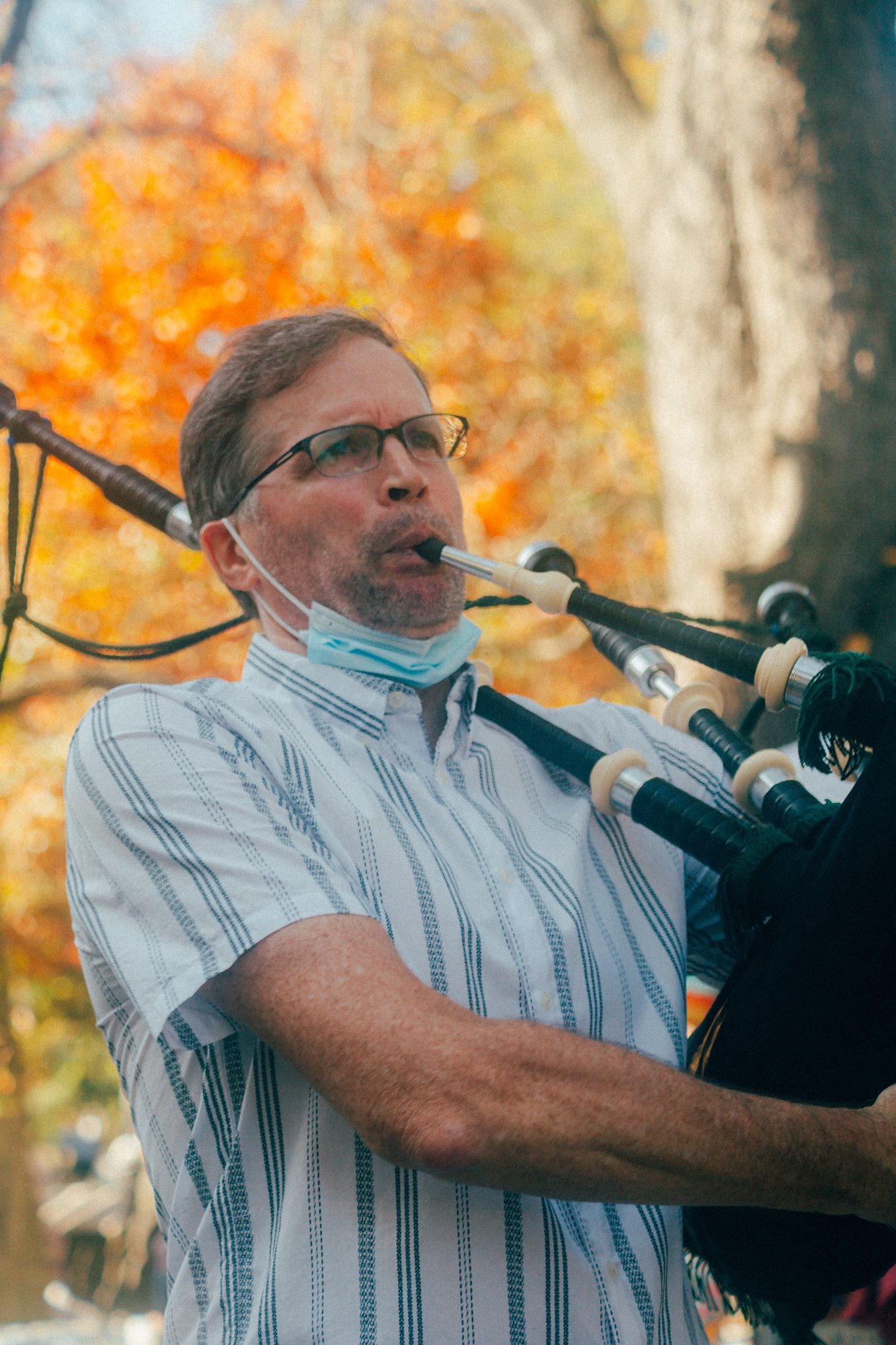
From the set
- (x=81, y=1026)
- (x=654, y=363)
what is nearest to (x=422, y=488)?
(x=654, y=363)

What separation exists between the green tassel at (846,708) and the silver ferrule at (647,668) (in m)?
0.47

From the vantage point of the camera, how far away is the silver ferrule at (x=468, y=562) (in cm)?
198

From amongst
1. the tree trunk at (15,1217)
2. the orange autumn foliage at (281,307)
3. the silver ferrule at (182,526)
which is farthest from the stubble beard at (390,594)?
the tree trunk at (15,1217)

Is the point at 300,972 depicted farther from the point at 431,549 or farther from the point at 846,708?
the point at 431,549

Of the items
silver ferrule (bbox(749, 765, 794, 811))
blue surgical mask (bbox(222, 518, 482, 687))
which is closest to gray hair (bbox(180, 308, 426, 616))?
blue surgical mask (bbox(222, 518, 482, 687))

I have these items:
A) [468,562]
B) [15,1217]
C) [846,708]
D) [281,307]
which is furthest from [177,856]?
[15,1217]

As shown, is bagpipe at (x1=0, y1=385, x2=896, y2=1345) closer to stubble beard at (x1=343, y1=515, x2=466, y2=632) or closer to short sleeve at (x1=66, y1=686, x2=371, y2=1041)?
stubble beard at (x1=343, y1=515, x2=466, y2=632)

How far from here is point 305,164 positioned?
967 centimetres

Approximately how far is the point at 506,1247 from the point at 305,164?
9.70 meters

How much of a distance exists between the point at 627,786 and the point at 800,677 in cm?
35

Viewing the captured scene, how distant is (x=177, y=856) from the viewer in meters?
1.48

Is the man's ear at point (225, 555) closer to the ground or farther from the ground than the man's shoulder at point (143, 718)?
farther from the ground

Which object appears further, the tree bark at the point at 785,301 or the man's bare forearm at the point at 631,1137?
the tree bark at the point at 785,301

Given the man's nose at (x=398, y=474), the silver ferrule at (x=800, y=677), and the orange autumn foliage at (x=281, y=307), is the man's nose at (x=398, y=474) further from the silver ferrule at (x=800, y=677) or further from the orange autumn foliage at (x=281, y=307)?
the orange autumn foliage at (x=281, y=307)
